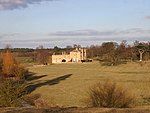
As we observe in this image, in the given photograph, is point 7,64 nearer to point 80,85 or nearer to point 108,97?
point 80,85

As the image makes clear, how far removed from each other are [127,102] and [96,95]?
302 centimetres

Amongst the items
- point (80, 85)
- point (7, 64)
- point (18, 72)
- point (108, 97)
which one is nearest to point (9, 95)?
point (108, 97)

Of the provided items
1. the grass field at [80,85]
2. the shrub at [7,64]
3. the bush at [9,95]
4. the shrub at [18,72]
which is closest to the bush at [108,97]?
the bush at [9,95]

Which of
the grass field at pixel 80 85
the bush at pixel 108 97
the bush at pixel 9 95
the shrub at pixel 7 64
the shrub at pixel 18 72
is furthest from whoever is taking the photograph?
the shrub at pixel 7 64

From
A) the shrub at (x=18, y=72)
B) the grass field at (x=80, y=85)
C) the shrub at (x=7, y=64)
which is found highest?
the shrub at (x=7, y=64)

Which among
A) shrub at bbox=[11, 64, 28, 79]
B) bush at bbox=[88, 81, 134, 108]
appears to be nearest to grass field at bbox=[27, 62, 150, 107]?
shrub at bbox=[11, 64, 28, 79]

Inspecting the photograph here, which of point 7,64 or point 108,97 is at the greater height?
point 7,64

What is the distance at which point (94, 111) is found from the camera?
70.1 ft

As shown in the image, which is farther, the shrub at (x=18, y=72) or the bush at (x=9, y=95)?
the shrub at (x=18, y=72)

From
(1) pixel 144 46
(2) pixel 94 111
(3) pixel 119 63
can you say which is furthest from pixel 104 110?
(1) pixel 144 46

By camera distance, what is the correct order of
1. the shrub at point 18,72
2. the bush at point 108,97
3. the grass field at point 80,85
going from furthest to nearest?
the shrub at point 18,72, the grass field at point 80,85, the bush at point 108,97

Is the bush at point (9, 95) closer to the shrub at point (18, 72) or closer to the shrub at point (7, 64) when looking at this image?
the shrub at point (18, 72)

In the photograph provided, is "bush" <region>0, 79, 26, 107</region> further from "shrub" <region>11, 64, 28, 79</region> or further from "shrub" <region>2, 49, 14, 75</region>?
"shrub" <region>2, 49, 14, 75</region>

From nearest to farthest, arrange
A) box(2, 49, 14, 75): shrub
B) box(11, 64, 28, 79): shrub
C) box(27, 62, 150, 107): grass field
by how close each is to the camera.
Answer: box(27, 62, 150, 107): grass field → box(11, 64, 28, 79): shrub → box(2, 49, 14, 75): shrub
